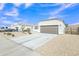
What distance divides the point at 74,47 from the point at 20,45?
43.4 inches

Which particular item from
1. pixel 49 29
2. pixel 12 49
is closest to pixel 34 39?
pixel 49 29

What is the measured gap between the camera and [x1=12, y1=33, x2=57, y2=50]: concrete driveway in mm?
3223

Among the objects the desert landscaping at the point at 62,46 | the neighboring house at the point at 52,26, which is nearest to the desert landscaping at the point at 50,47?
the desert landscaping at the point at 62,46

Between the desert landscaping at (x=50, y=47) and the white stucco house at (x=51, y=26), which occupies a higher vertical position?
the white stucco house at (x=51, y=26)

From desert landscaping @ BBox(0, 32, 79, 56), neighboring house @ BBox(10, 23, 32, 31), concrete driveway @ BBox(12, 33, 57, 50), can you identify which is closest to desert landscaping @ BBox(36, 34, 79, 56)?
desert landscaping @ BBox(0, 32, 79, 56)

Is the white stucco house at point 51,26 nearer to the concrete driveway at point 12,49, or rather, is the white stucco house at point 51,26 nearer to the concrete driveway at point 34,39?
the concrete driveway at point 34,39

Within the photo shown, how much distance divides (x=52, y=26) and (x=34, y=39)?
1.56ft

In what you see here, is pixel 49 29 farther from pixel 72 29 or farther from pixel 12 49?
pixel 12 49

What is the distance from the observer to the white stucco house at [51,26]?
3.24m

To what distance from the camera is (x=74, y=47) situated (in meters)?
3.09

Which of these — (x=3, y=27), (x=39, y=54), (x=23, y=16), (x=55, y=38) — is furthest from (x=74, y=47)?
(x=3, y=27)

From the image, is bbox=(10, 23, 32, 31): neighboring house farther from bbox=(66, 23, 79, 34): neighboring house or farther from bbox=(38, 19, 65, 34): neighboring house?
bbox=(66, 23, 79, 34): neighboring house

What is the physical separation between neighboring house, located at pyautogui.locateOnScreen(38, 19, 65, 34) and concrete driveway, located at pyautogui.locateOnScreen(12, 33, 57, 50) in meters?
0.10

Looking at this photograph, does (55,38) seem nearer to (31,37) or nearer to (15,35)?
(31,37)
